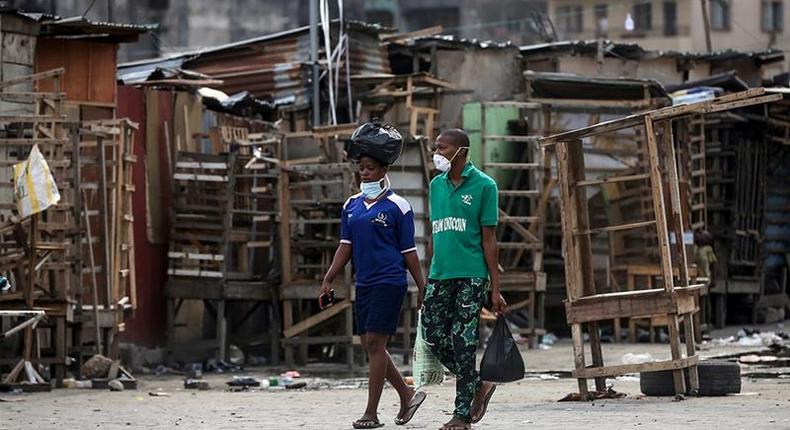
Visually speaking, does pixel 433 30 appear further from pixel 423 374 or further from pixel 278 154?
pixel 423 374

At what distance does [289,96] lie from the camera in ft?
84.7

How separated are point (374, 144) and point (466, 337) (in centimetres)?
141

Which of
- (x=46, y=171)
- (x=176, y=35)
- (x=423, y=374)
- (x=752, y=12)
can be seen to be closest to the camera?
(x=423, y=374)

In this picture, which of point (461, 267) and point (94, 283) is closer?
point (461, 267)

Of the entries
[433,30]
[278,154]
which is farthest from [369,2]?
[278,154]

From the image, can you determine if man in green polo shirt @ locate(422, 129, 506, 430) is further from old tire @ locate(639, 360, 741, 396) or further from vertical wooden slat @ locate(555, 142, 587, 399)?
old tire @ locate(639, 360, 741, 396)

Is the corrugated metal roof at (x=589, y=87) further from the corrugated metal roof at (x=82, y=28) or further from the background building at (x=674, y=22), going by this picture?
the background building at (x=674, y=22)

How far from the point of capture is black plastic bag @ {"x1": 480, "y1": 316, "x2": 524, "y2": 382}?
10672 mm

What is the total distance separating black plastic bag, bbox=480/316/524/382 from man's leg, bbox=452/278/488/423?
0.16 metres

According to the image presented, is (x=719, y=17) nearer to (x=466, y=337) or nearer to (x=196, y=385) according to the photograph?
(x=196, y=385)

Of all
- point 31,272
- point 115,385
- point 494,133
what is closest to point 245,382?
point 115,385

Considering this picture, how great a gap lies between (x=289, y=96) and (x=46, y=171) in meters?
10.7

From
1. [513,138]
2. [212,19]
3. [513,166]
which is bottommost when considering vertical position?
[513,166]

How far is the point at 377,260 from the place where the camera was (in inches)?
421
